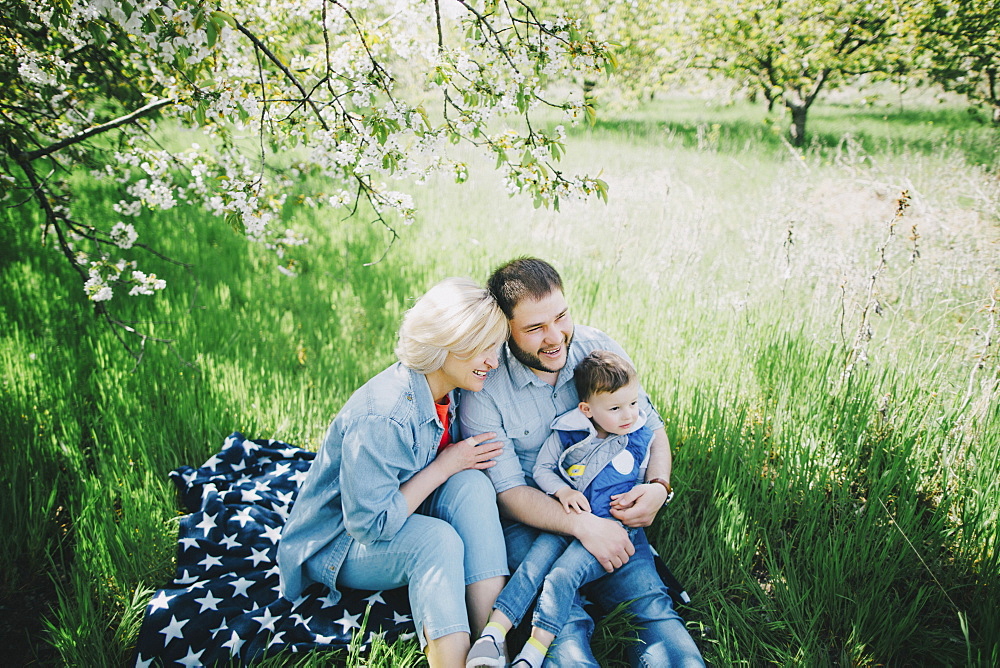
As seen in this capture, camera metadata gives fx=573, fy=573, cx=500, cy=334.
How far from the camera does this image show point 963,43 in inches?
229

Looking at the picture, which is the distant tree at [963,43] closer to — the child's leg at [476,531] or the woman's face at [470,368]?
the woman's face at [470,368]

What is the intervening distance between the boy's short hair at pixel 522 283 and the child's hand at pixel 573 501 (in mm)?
713

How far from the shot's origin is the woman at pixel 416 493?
186 centimetres

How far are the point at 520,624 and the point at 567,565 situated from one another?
300mm

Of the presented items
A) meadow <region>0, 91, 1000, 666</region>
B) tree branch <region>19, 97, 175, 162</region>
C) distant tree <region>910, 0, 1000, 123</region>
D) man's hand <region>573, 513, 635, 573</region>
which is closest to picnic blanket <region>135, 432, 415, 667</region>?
meadow <region>0, 91, 1000, 666</region>

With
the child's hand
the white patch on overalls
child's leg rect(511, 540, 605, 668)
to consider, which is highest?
the white patch on overalls

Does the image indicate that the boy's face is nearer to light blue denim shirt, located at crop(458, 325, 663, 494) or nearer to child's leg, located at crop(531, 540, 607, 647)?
light blue denim shirt, located at crop(458, 325, 663, 494)

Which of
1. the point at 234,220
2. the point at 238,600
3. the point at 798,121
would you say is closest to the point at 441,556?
the point at 238,600

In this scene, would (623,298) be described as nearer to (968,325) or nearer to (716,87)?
(968,325)

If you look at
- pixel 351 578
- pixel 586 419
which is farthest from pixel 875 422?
pixel 351 578

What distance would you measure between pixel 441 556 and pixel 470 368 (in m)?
0.63

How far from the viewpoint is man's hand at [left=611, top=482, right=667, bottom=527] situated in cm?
216

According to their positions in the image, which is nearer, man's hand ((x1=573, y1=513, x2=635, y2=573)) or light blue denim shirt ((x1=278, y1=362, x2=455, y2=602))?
light blue denim shirt ((x1=278, y1=362, x2=455, y2=602))

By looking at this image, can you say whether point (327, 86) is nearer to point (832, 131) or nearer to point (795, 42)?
point (795, 42)
